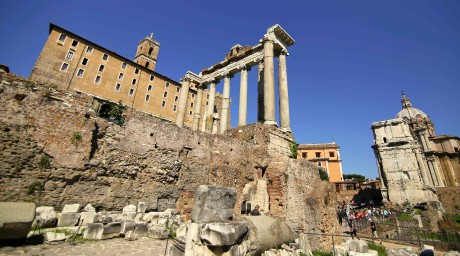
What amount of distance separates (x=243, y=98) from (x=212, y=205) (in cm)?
1556

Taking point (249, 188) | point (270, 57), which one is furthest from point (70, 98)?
point (270, 57)

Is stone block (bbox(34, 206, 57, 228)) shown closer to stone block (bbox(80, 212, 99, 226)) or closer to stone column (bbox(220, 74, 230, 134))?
stone block (bbox(80, 212, 99, 226))

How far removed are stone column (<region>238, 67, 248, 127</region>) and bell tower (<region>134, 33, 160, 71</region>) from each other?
34.6m

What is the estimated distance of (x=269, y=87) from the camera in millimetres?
16422

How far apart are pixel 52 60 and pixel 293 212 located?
3471 cm

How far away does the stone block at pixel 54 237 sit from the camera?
5609 mm

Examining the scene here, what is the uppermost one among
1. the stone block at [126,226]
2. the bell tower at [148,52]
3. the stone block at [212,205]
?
the bell tower at [148,52]

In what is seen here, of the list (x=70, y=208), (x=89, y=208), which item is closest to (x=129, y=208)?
(x=89, y=208)

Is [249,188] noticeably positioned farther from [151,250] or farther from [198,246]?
[198,246]

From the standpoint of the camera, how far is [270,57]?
17438 mm

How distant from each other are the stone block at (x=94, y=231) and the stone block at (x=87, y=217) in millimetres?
500

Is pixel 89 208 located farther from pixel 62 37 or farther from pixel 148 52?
pixel 148 52

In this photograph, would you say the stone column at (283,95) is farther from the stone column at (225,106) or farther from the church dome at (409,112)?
the church dome at (409,112)

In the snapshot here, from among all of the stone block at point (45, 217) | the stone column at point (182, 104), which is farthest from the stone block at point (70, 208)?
the stone column at point (182, 104)
